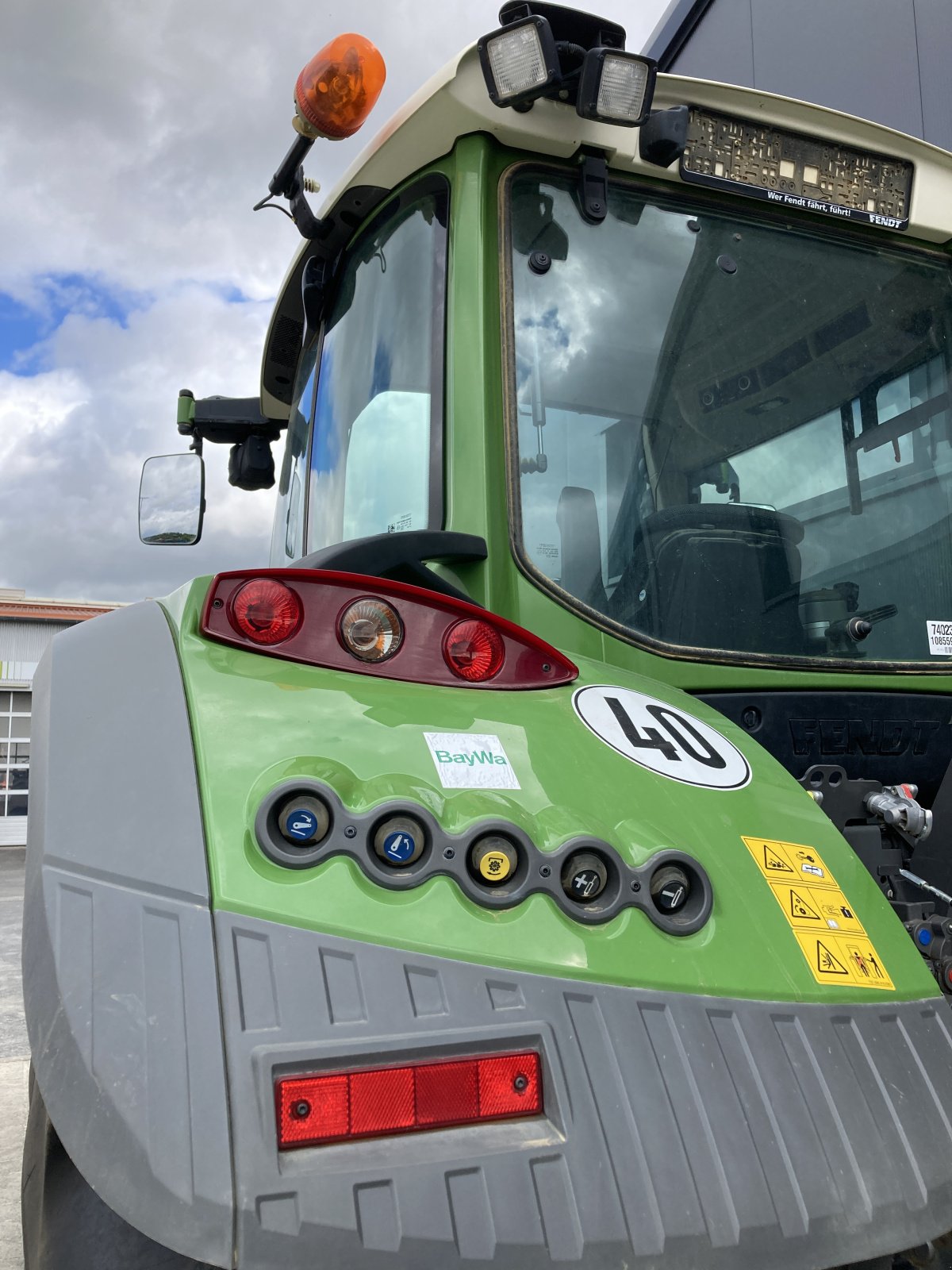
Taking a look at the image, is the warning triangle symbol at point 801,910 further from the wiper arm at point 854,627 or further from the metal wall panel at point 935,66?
the metal wall panel at point 935,66

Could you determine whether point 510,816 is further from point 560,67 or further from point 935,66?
point 935,66

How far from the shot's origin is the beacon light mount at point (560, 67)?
5.82 feet

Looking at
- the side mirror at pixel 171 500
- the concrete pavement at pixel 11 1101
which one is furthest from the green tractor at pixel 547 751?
the concrete pavement at pixel 11 1101

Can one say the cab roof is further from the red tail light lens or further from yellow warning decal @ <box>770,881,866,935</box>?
yellow warning decal @ <box>770,881,866,935</box>

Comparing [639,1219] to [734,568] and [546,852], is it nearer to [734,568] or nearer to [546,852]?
[546,852]

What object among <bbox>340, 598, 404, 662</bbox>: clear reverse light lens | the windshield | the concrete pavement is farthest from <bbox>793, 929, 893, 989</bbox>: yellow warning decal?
the concrete pavement

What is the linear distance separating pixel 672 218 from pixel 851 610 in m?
0.98

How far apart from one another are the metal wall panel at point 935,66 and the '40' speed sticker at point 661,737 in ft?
20.4

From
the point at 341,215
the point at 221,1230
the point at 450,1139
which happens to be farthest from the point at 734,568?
the point at 221,1230

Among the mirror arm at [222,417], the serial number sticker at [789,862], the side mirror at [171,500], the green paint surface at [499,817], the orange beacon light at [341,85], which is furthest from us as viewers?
the mirror arm at [222,417]

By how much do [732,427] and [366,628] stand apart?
1133mm

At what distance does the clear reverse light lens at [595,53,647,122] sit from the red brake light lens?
108 centimetres

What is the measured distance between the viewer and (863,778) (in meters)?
2.06

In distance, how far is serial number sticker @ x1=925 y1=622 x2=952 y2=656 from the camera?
2.24 m
